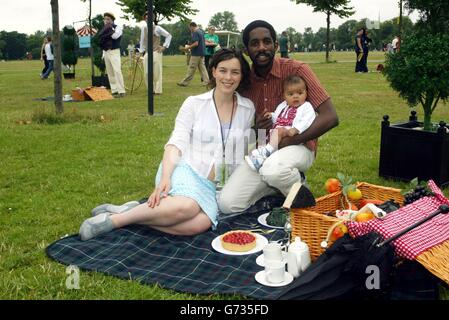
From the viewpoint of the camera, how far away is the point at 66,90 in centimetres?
1489

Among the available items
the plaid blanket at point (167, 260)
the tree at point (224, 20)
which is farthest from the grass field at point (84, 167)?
the tree at point (224, 20)

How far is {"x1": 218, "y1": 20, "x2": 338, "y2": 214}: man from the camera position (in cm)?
402

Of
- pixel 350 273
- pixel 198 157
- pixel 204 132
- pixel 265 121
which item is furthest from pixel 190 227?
pixel 350 273

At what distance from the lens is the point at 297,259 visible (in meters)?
2.94

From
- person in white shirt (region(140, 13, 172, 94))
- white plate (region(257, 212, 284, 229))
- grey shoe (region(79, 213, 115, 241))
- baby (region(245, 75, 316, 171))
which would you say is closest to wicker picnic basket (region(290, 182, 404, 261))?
white plate (region(257, 212, 284, 229))

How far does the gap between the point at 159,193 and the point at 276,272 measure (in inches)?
45.3

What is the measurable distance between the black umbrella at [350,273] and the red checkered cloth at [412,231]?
8 centimetres

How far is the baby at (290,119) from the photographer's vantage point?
3.99 m

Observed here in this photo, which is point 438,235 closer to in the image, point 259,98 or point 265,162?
point 265,162

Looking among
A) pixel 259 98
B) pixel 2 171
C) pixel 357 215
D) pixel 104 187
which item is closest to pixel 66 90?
pixel 2 171

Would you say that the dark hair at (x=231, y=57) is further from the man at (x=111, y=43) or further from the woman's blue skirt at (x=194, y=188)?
the man at (x=111, y=43)

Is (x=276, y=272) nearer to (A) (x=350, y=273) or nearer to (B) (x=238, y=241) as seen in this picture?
(A) (x=350, y=273)
